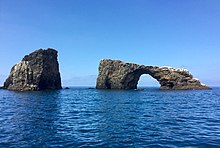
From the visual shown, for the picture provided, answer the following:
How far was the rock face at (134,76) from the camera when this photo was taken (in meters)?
117

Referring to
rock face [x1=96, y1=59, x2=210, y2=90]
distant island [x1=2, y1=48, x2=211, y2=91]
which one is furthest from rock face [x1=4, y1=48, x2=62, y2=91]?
rock face [x1=96, y1=59, x2=210, y2=90]

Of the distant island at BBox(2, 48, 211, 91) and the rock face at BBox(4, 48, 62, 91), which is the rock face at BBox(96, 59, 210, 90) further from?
the rock face at BBox(4, 48, 62, 91)

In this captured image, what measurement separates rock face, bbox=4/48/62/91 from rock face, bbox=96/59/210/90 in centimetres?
2429

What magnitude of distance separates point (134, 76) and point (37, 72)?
157ft

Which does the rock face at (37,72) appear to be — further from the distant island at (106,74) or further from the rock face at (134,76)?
the rock face at (134,76)

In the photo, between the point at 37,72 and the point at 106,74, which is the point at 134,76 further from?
the point at 37,72

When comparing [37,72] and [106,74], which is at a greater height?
[106,74]

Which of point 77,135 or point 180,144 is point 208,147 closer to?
point 180,144

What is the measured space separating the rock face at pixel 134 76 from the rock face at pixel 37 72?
2429cm

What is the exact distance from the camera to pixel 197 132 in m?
19.7

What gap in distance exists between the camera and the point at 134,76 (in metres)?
123

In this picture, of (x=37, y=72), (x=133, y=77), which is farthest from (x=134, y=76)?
(x=37, y=72)

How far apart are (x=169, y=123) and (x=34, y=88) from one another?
298 ft

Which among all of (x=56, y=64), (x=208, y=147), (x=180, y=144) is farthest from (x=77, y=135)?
(x=56, y=64)
